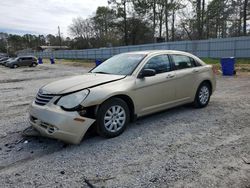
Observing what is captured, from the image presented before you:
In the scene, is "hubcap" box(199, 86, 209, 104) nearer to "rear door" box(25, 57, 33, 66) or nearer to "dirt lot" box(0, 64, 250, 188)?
"dirt lot" box(0, 64, 250, 188)

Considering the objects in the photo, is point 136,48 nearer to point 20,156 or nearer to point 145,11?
point 145,11

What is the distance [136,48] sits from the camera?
3528 centimetres

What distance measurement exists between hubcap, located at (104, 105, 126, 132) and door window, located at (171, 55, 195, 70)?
1940 mm

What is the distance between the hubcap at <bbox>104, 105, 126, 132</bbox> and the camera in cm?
434

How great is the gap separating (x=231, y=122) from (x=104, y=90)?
274cm

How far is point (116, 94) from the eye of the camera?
4398mm

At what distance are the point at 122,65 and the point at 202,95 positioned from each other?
2.34 m

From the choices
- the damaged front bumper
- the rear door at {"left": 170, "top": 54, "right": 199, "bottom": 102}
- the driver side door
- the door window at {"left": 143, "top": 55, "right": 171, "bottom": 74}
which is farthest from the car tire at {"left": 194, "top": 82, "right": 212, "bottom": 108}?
the damaged front bumper

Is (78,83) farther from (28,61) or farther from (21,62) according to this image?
(28,61)

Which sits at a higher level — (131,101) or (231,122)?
(131,101)

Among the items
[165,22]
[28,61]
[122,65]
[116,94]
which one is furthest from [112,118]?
[165,22]

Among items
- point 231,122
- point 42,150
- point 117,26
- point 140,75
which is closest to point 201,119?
point 231,122

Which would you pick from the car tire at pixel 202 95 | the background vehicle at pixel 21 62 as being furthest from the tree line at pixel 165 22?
the car tire at pixel 202 95

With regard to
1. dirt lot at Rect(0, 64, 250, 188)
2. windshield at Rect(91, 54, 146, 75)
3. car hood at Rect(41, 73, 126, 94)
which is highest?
windshield at Rect(91, 54, 146, 75)
